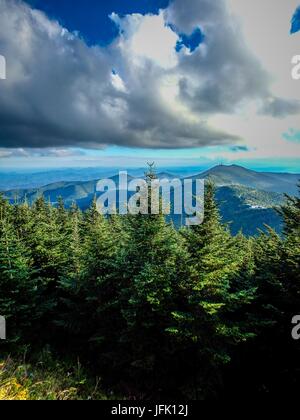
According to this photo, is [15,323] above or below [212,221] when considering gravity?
below

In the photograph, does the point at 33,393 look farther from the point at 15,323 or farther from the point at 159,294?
the point at 15,323

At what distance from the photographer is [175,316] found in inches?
549

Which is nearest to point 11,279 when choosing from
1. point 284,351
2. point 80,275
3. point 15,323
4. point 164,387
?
point 15,323

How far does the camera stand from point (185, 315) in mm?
14141

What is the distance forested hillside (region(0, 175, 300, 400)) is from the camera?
1450 centimetres

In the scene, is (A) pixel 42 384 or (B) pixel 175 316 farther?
(B) pixel 175 316

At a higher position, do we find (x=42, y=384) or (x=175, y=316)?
(x=175, y=316)

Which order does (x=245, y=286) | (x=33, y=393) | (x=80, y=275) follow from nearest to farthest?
1. (x=33, y=393)
2. (x=245, y=286)
3. (x=80, y=275)

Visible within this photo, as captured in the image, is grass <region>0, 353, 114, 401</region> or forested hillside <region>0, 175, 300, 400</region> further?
forested hillside <region>0, 175, 300, 400</region>

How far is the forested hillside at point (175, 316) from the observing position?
14.5m

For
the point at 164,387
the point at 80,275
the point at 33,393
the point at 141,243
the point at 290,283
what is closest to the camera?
the point at 33,393

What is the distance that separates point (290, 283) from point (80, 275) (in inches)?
500

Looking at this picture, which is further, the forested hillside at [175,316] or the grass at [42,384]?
the forested hillside at [175,316]
